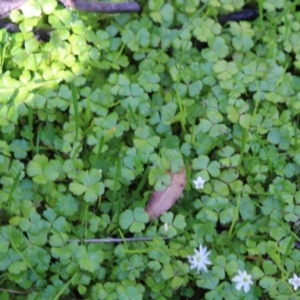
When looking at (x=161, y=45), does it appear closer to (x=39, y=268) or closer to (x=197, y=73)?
(x=197, y=73)

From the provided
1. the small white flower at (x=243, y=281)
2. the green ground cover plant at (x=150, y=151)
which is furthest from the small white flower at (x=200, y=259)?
the small white flower at (x=243, y=281)

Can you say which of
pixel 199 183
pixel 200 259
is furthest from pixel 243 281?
pixel 199 183

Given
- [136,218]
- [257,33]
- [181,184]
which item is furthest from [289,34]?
[136,218]

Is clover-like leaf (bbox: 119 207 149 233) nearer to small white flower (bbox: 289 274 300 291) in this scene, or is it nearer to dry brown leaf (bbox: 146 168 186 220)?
dry brown leaf (bbox: 146 168 186 220)

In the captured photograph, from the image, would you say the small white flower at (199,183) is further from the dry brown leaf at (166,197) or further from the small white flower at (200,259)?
the small white flower at (200,259)

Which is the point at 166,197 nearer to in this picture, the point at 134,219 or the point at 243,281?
the point at 134,219

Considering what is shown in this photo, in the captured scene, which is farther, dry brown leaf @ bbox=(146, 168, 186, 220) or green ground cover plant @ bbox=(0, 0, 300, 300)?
dry brown leaf @ bbox=(146, 168, 186, 220)

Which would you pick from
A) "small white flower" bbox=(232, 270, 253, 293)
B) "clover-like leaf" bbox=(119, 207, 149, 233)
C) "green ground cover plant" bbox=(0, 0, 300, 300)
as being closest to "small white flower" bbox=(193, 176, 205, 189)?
"green ground cover plant" bbox=(0, 0, 300, 300)
